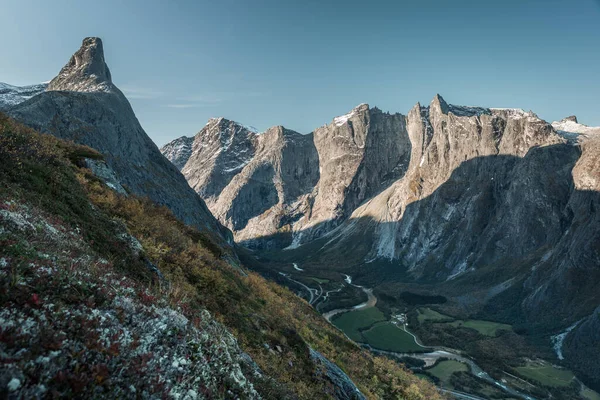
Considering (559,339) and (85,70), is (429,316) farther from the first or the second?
(85,70)

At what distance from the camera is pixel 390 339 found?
101 meters

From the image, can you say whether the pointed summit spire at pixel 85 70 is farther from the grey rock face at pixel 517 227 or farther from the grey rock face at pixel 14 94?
the grey rock face at pixel 517 227

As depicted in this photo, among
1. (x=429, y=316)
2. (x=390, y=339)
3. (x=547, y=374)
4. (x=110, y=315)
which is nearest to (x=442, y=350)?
(x=390, y=339)

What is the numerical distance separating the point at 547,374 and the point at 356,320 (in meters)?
57.2

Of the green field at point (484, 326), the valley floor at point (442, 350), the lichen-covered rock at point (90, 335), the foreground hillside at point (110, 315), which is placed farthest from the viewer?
the green field at point (484, 326)

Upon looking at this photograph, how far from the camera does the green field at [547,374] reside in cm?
7154

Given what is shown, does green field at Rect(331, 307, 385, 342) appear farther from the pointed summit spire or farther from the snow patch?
the pointed summit spire

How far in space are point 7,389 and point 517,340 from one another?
118053 millimetres

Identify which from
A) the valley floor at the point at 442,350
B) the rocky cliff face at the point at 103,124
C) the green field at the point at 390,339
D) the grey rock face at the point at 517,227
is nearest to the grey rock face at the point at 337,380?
the rocky cliff face at the point at 103,124

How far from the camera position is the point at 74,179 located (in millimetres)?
16125

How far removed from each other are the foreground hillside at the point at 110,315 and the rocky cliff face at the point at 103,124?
39.3 metres

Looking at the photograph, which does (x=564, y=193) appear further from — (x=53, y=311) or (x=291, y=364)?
(x=53, y=311)

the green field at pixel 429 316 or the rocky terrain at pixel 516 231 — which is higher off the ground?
the rocky terrain at pixel 516 231

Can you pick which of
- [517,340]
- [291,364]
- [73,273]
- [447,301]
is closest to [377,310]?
[447,301]
